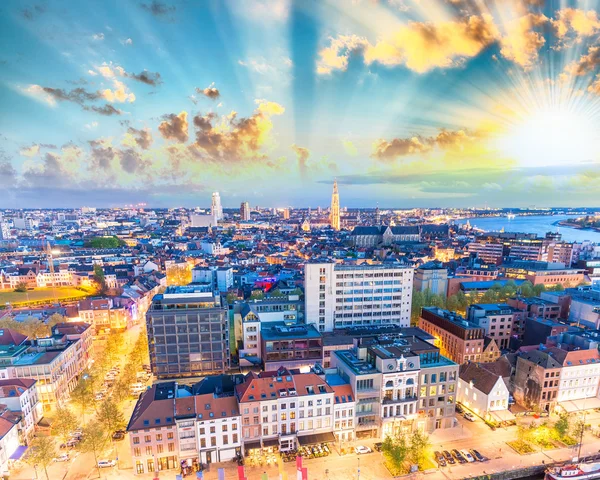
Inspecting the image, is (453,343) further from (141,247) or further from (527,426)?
(141,247)

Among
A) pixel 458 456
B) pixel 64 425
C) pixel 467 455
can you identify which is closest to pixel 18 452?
pixel 64 425

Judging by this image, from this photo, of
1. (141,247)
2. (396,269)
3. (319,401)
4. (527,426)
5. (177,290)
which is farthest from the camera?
(141,247)

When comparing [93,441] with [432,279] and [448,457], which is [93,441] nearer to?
[448,457]

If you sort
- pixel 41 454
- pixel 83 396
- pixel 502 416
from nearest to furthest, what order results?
pixel 41 454 → pixel 502 416 → pixel 83 396

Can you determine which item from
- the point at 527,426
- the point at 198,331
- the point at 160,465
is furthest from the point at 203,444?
the point at 527,426

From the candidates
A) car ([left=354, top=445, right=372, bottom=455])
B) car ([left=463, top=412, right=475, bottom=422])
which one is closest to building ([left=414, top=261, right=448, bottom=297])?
car ([left=463, top=412, right=475, bottom=422])

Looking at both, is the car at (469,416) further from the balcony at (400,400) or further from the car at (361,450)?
the car at (361,450)
